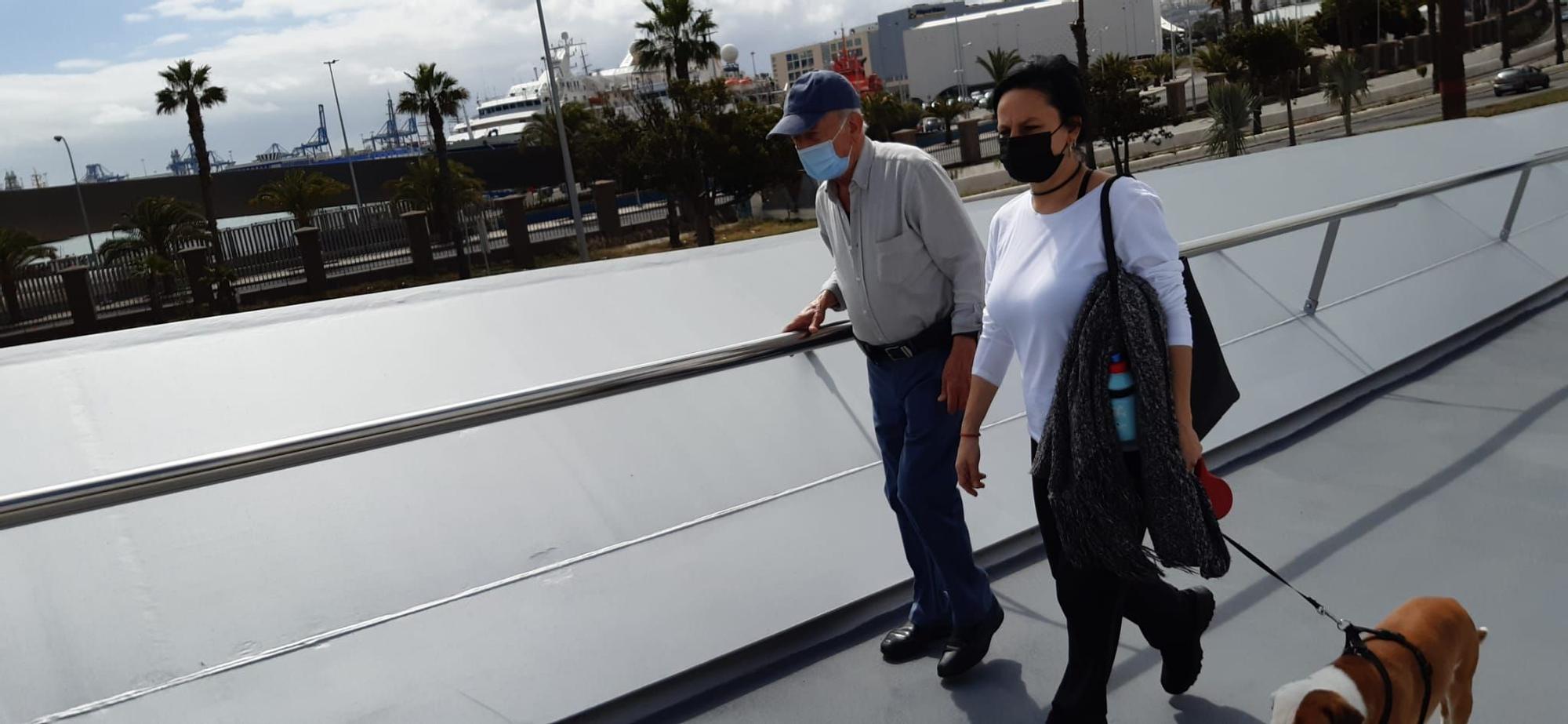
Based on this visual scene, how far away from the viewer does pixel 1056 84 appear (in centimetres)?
224

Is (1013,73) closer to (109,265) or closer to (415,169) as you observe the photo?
(109,265)

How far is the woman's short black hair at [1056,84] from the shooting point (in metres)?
2.24

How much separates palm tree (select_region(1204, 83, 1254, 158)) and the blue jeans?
3194 cm

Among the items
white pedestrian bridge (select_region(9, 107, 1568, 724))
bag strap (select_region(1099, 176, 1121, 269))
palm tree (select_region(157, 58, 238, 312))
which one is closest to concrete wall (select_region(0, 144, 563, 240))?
palm tree (select_region(157, 58, 238, 312))

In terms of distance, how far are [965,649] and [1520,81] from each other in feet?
183

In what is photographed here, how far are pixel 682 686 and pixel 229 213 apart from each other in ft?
215

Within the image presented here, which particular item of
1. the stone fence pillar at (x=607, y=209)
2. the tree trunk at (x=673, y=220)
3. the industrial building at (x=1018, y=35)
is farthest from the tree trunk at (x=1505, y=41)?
the stone fence pillar at (x=607, y=209)

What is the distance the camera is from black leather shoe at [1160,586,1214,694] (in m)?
2.56

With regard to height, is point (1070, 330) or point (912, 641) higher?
point (1070, 330)

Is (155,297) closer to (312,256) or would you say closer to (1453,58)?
(312,256)

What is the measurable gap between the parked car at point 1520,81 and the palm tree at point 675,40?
116ft

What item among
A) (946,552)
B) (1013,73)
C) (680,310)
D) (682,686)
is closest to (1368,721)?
(946,552)

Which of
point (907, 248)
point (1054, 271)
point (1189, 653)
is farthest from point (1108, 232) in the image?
point (1189, 653)

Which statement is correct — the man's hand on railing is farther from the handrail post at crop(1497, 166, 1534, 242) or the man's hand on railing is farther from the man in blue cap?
the handrail post at crop(1497, 166, 1534, 242)
